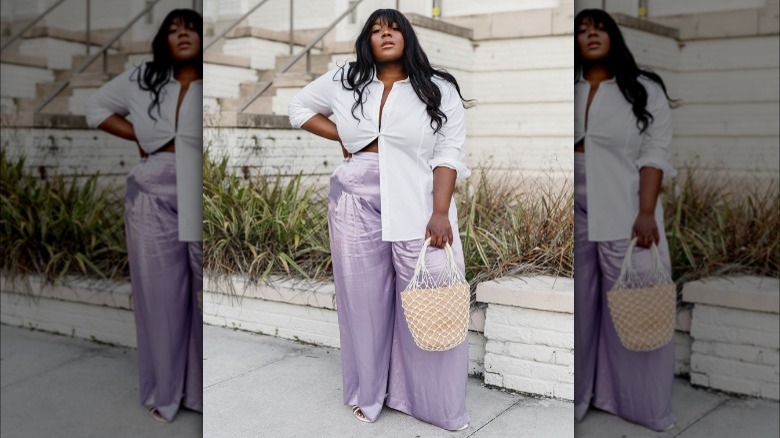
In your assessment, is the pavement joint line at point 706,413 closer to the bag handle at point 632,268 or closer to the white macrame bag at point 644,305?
the white macrame bag at point 644,305

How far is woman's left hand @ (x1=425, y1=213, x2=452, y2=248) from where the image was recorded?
6.89 feet

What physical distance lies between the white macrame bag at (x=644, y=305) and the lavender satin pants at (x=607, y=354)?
0.7 inches

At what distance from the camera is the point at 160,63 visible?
5.79 feet

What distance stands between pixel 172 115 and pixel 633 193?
1.12 m

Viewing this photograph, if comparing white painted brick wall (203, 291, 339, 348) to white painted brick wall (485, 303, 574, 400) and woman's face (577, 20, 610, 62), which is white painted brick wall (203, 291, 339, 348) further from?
woman's face (577, 20, 610, 62)

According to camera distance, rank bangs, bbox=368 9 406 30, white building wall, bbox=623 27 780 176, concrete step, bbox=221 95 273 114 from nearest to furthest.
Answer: white building wall, bbox=623 27 780 176, bangs, bbox=368 9 406 30, concrete step, bbox=221 95 273 114

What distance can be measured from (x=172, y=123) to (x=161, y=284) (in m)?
0.43

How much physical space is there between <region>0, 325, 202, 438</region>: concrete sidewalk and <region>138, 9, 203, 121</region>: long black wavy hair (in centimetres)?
69

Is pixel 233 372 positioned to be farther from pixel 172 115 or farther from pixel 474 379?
pixel 172 115

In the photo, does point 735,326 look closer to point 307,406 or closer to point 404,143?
point 404,143

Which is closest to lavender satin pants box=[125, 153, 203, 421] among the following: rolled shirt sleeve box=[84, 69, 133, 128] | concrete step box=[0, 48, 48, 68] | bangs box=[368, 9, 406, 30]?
rolled shirt sleeve box=[84, 69, 133, 128]

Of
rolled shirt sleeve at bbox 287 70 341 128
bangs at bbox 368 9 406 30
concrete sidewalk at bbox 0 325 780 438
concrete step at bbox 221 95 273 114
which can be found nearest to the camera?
concrete sidewalk at bbox 0 325 780 438

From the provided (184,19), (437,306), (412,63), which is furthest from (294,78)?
(437,306)

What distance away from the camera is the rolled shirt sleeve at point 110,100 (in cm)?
172
